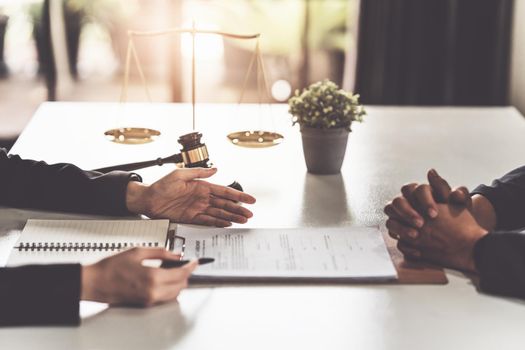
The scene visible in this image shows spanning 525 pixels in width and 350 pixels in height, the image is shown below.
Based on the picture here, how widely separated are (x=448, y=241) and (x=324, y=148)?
1.99 feet

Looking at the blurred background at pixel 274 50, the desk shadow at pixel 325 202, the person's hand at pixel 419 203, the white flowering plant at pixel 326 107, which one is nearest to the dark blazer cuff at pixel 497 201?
the person's hand at pixel 419 203

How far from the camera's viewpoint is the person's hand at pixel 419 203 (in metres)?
1.44

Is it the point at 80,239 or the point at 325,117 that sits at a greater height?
the point at 325,117

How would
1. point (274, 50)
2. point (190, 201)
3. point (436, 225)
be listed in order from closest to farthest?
1. point (436, 225)
2. point (190, 201)
3. point (274, 50)

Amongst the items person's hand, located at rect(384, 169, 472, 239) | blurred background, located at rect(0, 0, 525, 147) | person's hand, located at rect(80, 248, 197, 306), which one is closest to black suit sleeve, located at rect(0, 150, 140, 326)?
person's hand, located at rect(80, 248, 197, 306)

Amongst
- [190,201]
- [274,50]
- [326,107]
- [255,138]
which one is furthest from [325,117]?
[274,50]

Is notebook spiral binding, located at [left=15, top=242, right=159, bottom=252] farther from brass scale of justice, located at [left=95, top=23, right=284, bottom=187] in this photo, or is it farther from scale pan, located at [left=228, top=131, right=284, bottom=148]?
scale pan, located at [left=228, top=131, right=284, bottom=148]

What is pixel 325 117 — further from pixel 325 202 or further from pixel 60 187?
pixel 60 187

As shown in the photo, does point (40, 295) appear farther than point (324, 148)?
No

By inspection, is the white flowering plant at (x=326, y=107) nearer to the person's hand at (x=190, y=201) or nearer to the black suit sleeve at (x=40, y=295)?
the person's hand at (x=190, y=201)

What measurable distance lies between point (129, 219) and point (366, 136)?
1.01m

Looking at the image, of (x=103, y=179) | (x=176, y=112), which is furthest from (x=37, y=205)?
(x=176, y=112)

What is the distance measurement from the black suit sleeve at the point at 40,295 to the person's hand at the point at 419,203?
0.58 metres

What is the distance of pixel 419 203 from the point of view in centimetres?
147
